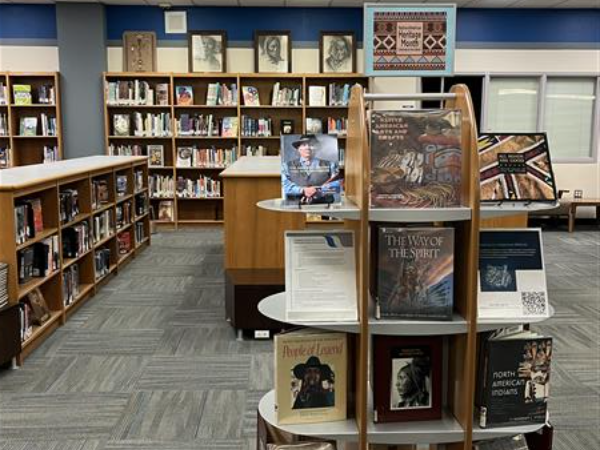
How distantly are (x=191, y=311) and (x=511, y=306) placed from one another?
10.0ft

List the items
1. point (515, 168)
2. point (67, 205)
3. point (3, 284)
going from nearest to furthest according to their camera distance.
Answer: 1. point (515, 168)
2. point (3, 284)
3. point (67, 205)

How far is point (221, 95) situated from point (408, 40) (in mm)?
5849

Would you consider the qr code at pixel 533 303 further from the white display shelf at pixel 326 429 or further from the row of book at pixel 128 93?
the row of book at pixel 128 93

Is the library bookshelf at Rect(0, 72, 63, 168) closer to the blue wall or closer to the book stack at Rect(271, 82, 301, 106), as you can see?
the blue wall

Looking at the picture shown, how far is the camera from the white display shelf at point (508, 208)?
2.02 meters

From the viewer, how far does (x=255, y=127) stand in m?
8.30

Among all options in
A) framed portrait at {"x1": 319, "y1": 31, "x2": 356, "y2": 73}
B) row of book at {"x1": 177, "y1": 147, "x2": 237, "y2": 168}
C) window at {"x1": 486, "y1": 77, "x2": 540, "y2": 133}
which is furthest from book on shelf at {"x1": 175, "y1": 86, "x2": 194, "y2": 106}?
window at {"x1": 486, "y1": 77, "x2": 540, "y2": 133}

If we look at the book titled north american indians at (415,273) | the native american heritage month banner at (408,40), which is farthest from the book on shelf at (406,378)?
the native american heritage month banner at (408,40)

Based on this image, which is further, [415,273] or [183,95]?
[183,95]

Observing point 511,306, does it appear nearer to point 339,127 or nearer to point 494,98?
point 339,127

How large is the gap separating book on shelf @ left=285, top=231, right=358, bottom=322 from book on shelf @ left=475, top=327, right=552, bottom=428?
0.46 meters

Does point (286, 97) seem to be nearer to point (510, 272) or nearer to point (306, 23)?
point (306, 23)

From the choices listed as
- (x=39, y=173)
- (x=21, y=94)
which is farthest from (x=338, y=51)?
(x=39, y=173)

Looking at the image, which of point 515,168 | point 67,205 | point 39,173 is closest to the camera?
point 515,168
